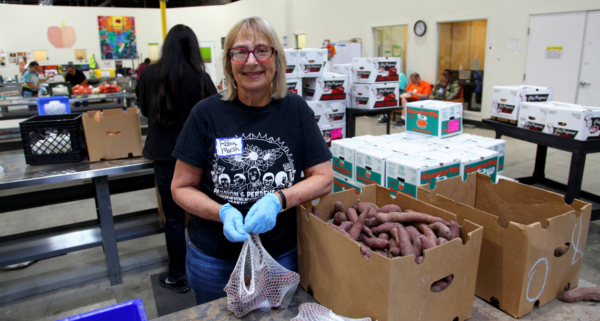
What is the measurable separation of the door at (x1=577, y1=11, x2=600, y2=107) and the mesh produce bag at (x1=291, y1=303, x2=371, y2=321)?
6.67 metres

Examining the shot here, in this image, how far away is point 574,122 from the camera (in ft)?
9.86

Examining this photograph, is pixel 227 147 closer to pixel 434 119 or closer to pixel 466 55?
pixel 434 119

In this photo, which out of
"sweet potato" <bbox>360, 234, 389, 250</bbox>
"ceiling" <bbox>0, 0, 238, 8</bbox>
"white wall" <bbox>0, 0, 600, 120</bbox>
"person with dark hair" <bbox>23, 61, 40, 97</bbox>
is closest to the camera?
"sweet potato" <bbox>360, 234, 389, 250</bbox>

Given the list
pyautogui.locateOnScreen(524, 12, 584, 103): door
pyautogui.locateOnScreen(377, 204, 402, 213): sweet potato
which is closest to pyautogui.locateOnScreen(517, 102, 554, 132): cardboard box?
pyautogui.locateOnScreen(377, 204, 402, 213): sweet potato

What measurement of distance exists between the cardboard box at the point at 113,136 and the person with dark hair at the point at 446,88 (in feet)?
21.2

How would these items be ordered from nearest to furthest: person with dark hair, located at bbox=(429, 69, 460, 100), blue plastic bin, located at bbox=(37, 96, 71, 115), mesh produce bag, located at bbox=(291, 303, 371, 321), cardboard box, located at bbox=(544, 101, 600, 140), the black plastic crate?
1. mesh produce bag, located at bbox=(291, 303, 371, 321)
2. the black plastic crate
3. cardboard box, located at bbox=(544, 101, 600, 140)
4. blue plastic bin, located at bbox=(37, 96, 71, 115)
5. person with dark hair, located at bbox=(429, 69, 460, 100)

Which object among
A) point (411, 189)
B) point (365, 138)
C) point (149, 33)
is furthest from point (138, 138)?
point (149, 33)

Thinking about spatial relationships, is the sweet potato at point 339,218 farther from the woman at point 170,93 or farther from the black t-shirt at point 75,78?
the black t-shirt at point 75,78

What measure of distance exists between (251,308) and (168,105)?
4.88 ft

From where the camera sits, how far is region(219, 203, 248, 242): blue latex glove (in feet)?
3.72

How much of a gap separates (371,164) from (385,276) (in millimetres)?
1544

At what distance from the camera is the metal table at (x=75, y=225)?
2.47 meters

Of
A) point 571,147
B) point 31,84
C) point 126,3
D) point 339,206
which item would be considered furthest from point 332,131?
point 126,3

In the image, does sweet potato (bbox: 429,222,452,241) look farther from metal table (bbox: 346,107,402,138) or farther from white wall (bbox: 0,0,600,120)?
white wall (bbox: 0,0,600,120)
